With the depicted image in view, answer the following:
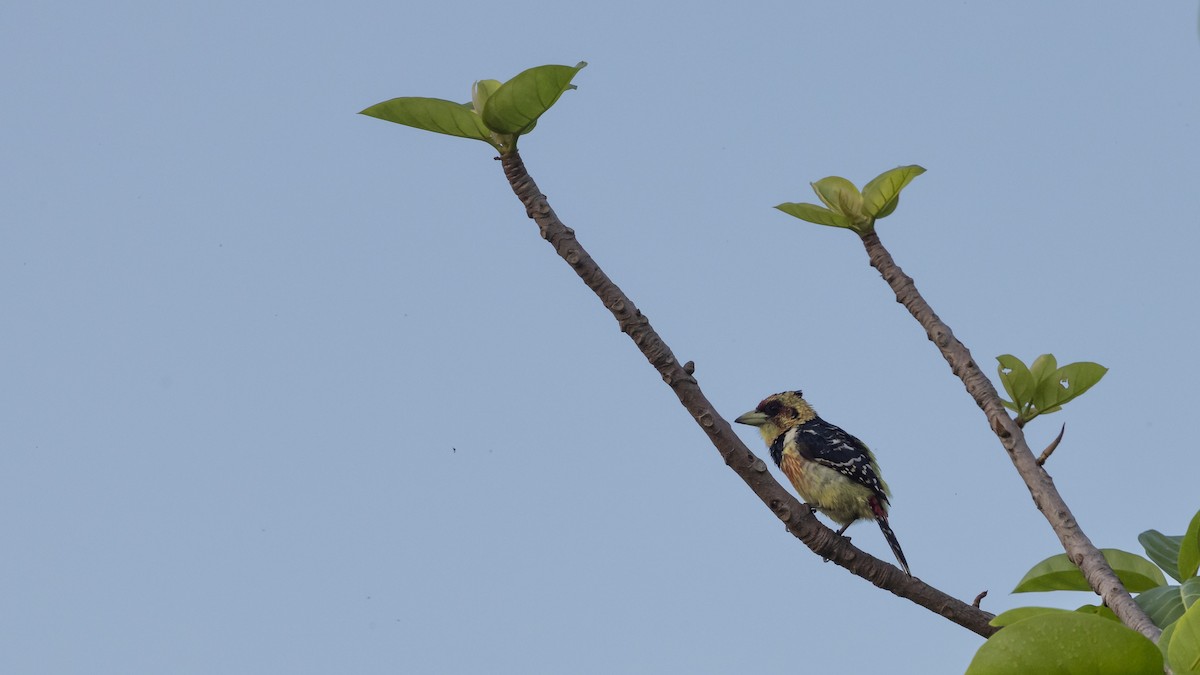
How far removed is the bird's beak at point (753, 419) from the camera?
7.81 meters

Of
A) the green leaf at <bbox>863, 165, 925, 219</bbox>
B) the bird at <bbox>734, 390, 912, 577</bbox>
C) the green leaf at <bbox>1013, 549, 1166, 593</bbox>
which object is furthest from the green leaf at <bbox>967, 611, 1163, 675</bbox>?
the bird at <bbox>734, 390, 912, 577</bbox>

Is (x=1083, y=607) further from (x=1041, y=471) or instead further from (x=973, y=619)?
(x=973, y=619)

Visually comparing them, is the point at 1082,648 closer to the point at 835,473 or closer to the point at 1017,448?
the point at 1017,448

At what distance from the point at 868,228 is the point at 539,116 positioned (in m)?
1.02

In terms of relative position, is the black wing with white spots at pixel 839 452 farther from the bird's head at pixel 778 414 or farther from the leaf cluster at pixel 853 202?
the leaf cluster at pixel 853 202

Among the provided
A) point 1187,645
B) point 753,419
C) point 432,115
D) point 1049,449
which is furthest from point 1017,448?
point 753,419

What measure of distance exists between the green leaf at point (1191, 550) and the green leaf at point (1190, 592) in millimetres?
74

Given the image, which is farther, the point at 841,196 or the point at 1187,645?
the point at 841,196

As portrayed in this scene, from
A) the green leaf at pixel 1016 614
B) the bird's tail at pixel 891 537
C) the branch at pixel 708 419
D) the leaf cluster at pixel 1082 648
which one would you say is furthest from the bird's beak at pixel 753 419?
the leaf cluster at pixel 1082 648

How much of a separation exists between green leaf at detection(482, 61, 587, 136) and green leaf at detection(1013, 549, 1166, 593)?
1575 mm

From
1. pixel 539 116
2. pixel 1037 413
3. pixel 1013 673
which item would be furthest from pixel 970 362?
pixel 1013 673

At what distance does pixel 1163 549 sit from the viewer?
9.18ft

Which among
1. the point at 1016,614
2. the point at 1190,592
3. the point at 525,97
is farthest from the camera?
the point at 525,97

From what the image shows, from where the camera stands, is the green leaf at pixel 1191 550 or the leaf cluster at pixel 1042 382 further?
the leaf cluster at pixel 1042 382
